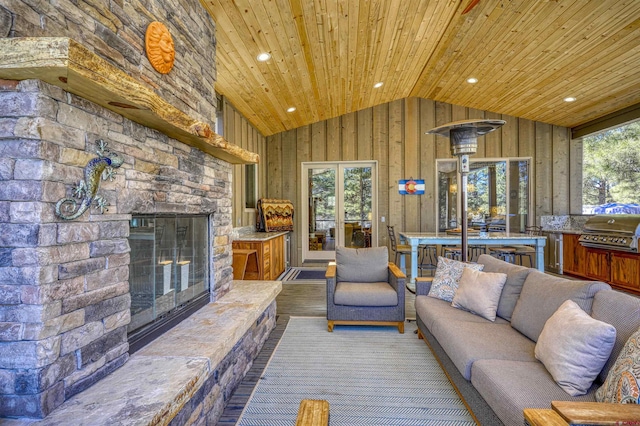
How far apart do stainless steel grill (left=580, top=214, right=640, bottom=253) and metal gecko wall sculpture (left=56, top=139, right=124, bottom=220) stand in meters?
6.39

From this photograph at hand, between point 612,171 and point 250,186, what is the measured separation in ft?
22.2

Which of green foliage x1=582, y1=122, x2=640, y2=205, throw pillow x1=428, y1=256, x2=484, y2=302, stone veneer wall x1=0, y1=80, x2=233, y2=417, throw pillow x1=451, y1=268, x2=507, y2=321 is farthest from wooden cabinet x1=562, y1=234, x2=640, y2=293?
stone veneer wall x1=0, y1=80, x2=233, y2=417

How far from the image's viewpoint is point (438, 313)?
109 inches

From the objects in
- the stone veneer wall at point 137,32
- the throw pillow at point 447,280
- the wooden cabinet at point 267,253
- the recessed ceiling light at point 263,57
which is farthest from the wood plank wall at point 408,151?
the stone veneer wall at point 137,32

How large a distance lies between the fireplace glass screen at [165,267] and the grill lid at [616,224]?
231 inches

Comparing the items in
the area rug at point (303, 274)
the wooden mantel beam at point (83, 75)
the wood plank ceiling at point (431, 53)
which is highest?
the wood plank ceiling at point (431, 53)

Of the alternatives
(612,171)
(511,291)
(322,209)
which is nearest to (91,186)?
(511,291)

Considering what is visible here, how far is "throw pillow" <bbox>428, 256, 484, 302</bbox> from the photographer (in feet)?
10.3

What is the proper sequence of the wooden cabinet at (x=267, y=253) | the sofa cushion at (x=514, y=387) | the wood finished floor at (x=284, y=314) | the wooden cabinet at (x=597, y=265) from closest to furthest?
the sofa cushion at (x=514, y=387) < the wood finished floor at (x=284, y=314) < the wooden cabinet at (x=267, y=253) < the wooden cabinet at (x=597, y=265)

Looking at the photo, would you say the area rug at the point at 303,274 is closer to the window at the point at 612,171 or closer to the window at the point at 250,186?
the window at the point at 250,186

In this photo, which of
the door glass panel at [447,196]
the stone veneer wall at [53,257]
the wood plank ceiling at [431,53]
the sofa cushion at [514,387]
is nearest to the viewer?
the stone veneer wall at [53,257]

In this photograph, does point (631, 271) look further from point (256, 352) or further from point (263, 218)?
point (263, 218)

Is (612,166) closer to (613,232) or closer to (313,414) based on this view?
(613,232)

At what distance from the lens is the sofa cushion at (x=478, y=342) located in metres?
1.97
